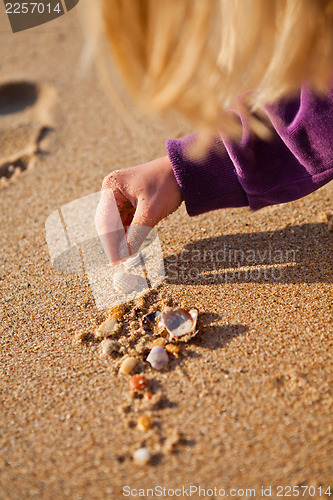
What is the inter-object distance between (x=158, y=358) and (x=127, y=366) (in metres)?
0.08

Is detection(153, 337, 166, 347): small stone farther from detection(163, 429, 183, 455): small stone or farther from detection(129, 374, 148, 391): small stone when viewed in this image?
detection(163, 429, 183, 455): small stone

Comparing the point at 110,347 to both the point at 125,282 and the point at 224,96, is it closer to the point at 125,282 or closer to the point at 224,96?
the point at 125,282

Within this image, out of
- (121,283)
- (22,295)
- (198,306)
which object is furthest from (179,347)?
(22,295)

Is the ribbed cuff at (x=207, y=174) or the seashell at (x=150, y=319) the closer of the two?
the seashell at (x=150, y=319)

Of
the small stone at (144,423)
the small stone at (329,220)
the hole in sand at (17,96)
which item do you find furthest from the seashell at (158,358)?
the hole in sand at (17,96)

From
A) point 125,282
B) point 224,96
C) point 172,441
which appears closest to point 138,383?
point 172,441

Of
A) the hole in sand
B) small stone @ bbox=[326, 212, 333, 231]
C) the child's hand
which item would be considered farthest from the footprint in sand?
small stone @ bbox=[326, 212, 333, 231]

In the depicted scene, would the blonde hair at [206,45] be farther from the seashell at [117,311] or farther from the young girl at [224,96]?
the seashell at [117,311]

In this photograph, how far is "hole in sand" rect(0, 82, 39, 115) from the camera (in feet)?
7.63

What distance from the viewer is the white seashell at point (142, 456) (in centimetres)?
93

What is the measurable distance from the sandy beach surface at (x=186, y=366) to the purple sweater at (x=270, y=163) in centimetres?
17

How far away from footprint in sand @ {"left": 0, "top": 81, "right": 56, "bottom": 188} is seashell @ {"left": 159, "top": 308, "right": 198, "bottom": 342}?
3.40 feet

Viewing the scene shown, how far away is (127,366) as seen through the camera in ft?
3.60

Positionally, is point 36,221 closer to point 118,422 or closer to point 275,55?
point 118,422
